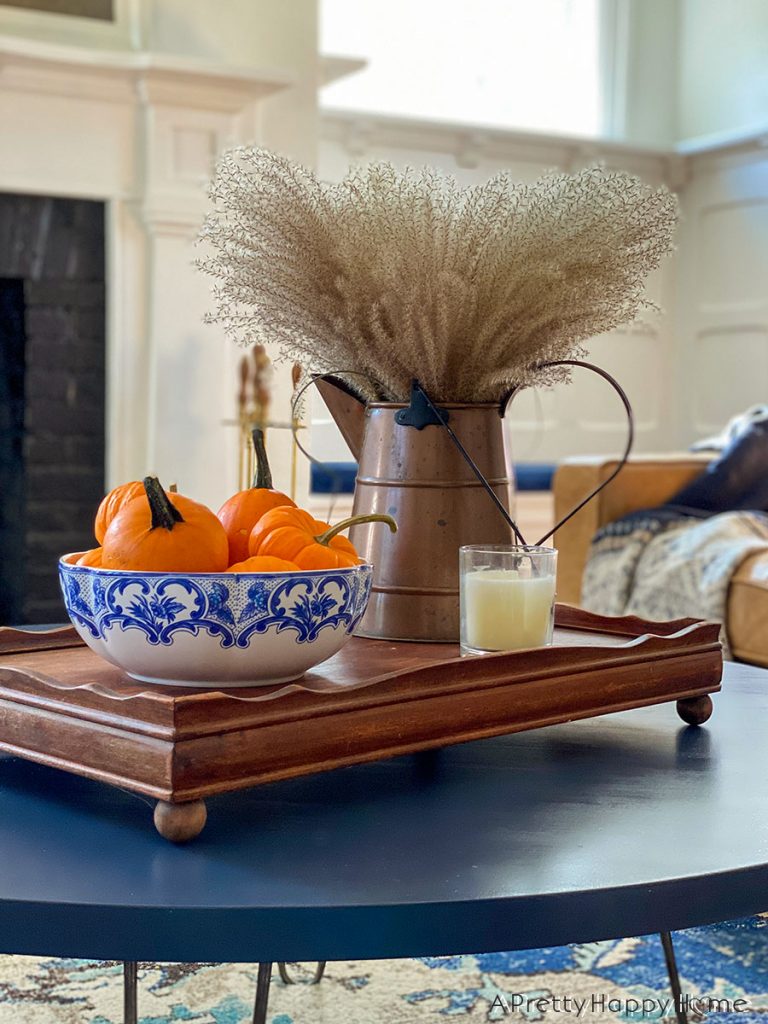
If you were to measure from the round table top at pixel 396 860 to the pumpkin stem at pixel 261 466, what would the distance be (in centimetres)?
24

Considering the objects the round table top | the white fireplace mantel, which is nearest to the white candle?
the round table top

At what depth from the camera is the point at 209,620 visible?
85 centimetres

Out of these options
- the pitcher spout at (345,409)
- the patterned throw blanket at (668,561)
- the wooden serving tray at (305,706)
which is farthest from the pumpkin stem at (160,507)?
the patterned throw blanket at (668,561)

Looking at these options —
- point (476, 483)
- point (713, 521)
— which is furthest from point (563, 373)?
point (713, 521)

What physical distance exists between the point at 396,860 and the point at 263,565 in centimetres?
24

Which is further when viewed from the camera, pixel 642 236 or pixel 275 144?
pixel 275 144

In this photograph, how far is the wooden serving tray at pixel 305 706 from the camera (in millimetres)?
763

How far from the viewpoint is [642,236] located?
1154 mm

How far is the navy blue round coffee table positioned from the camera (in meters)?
0.66

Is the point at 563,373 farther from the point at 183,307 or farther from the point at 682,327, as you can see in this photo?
the point at 682,327

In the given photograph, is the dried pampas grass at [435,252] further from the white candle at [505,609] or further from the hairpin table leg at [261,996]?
the hairpin table leg at [261,996]

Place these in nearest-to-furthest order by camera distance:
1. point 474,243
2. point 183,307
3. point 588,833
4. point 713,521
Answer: point 588,833 < point 474,243 < point 713,521 < point 183,307

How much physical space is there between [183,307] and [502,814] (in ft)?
9.95

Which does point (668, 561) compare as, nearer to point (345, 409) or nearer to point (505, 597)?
point (345, 409)
